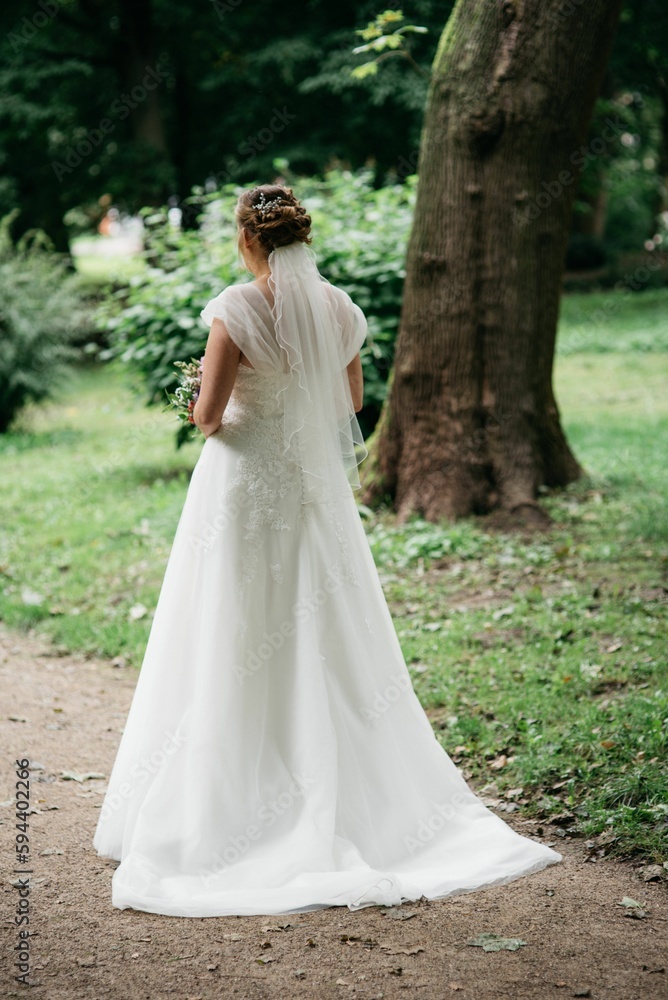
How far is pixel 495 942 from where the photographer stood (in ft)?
10.7

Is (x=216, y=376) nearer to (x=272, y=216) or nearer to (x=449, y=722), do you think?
(x=272, y=216)

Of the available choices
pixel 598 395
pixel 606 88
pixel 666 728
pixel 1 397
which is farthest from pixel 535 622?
pixel 606 88

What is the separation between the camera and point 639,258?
26.9 meters

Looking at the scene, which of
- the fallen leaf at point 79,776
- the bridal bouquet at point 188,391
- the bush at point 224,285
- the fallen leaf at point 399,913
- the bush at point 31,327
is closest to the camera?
the fallen leaf at point 399,913

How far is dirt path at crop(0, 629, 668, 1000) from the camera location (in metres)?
3.01

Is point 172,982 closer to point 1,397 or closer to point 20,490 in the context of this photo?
point 20,490

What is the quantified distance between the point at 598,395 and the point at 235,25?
39.0 ft

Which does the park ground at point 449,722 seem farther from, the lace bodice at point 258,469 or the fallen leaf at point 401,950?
the lace bodice at point 258,469

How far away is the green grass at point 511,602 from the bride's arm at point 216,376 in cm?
229

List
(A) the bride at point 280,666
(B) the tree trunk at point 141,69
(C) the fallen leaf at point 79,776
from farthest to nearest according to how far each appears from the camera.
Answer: (B) the tree trunk at point 141,69
(C) the fallen leaf at point 79,776
(A) the bride at point 280,666

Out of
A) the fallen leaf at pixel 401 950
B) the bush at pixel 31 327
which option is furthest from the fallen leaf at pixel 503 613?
the bush at pixel 31 327

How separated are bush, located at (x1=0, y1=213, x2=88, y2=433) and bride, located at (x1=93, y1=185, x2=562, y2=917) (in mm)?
10643

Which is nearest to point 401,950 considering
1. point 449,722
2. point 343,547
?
point 343,547

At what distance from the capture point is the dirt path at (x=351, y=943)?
3010 millimetres
